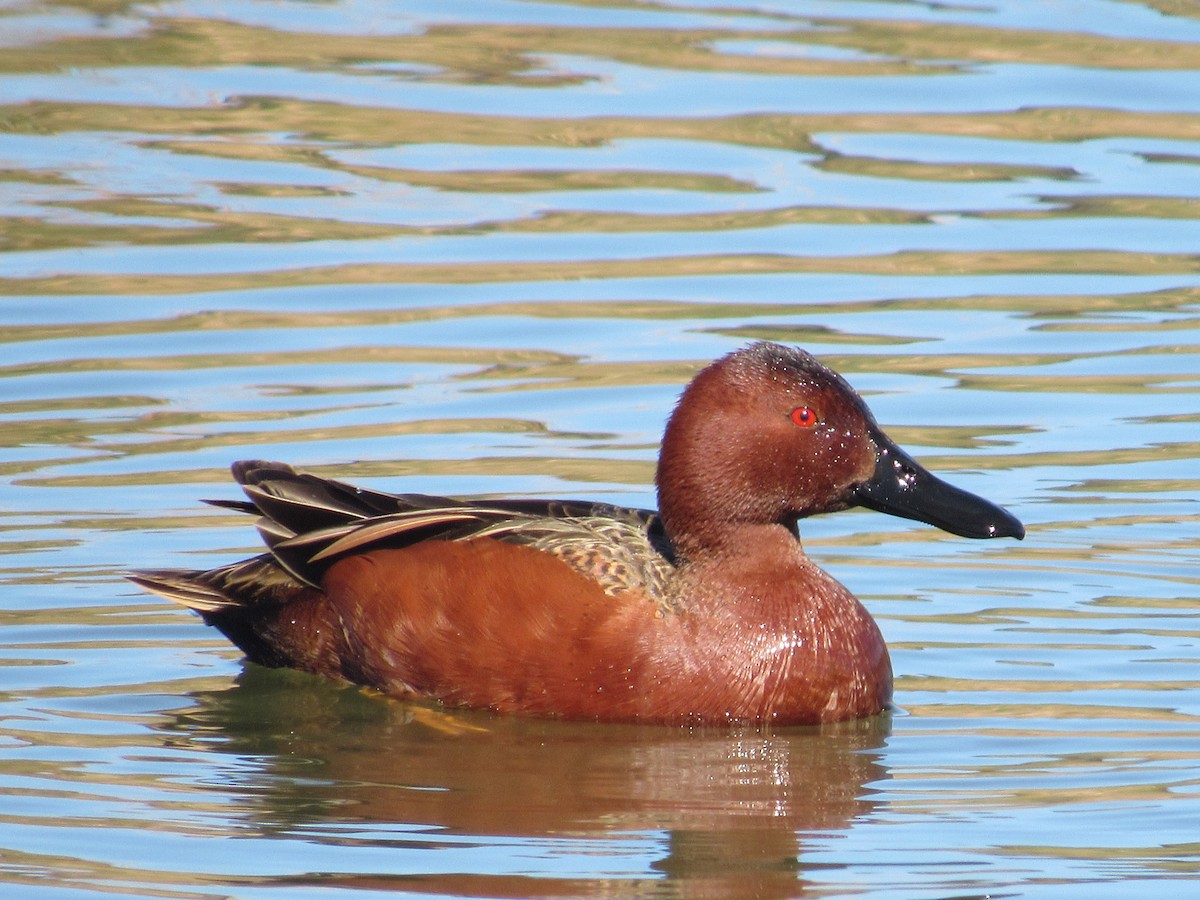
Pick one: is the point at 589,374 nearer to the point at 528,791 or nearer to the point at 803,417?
the point at 803,417

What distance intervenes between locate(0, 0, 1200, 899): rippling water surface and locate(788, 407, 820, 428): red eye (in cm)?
97

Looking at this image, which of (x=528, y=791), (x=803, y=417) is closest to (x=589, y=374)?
(x=803, y=417)

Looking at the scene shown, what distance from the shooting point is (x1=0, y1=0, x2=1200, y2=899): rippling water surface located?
6.43 meters

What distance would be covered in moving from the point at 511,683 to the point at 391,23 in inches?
424

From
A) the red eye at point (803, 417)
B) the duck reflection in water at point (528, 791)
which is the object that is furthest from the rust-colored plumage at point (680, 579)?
the duck reflection in water at point (528, 791)

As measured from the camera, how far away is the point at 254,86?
1600 cm

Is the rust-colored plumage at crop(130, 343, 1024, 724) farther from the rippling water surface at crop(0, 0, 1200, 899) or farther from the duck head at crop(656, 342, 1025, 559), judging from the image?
the rippling water surface at crop(0, 0, 1200, 899)

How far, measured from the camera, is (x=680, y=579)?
24.9 feet

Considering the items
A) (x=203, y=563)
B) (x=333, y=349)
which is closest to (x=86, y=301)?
(x=333, y=349)

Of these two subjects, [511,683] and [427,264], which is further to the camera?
[427,264]

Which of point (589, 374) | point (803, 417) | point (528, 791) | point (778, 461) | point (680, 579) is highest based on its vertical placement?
point (803, 417)

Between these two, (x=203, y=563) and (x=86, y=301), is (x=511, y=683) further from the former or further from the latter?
(x=86, y=301)

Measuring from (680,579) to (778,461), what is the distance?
0.49m

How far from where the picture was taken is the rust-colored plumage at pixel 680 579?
7438mm
